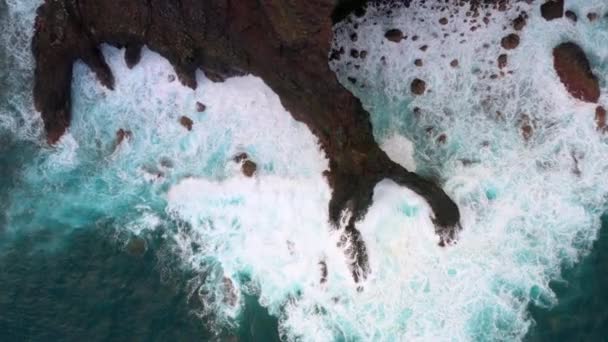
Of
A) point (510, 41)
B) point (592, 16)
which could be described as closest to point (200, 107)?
point (510, 41)

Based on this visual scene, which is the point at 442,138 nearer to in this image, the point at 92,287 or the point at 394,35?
the point at 394,35

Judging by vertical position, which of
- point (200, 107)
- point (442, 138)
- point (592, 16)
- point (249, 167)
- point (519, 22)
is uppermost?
point (592, 16)

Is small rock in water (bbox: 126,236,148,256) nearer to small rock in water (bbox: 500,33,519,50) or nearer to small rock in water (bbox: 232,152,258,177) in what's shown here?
small rock in water (bbox: 232,152,258,177)

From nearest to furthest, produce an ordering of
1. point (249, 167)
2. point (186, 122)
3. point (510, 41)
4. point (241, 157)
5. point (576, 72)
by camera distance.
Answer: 1. point (576, 72)
2. point (510, 41)
3. point (249, 167)
4. point (241, 157)
5. point (186, 122)

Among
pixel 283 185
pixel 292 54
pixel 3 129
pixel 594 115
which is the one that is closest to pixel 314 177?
pixel 283 185

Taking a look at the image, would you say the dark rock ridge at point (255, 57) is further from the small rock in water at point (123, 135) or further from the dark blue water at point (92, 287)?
the dark blue water at point (92, 287)

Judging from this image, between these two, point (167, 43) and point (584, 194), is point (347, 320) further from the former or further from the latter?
point (167, 43)
